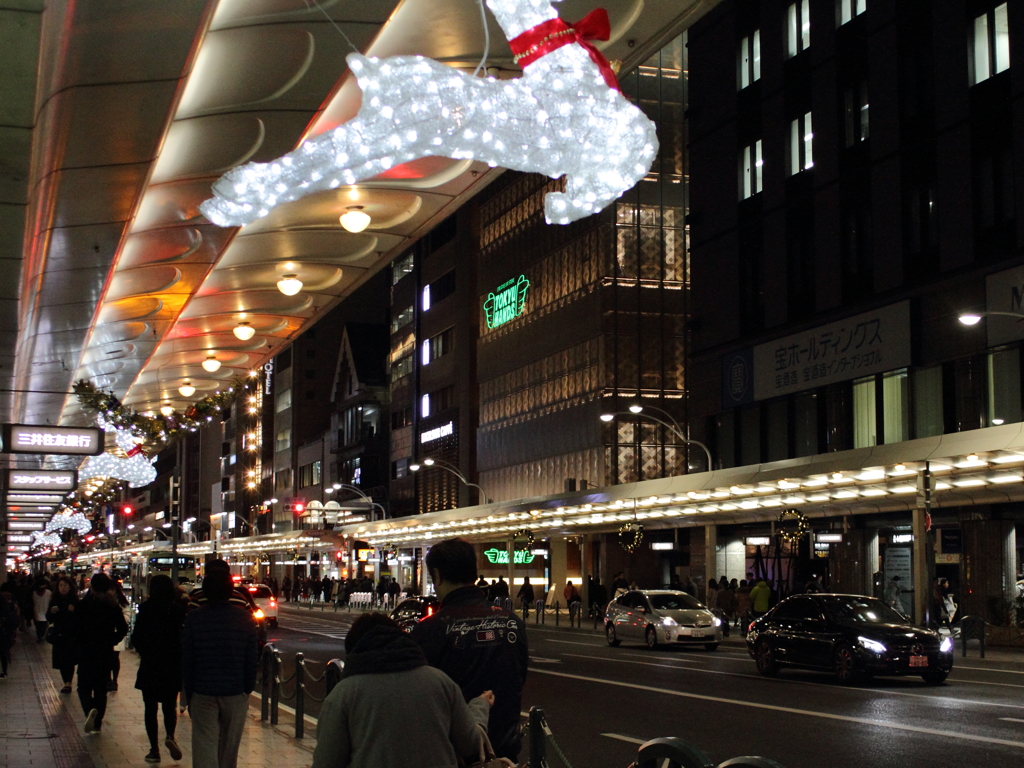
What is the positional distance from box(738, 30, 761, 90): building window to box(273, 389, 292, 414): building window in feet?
280

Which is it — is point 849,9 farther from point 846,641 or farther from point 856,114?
point 846,641

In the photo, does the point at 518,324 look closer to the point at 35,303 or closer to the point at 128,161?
the point at 35,303

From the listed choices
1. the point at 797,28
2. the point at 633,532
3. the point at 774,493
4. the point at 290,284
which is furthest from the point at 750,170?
the point at 290,284

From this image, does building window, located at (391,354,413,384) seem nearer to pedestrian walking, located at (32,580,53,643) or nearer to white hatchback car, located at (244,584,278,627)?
white hatchback car, located at (244,584,278,627)

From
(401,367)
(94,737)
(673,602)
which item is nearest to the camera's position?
(94,737)

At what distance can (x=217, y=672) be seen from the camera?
964cm

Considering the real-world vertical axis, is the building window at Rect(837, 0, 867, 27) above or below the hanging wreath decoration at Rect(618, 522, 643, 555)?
above

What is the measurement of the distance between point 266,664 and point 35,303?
17.1 ft

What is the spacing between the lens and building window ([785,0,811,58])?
4588 centimetres

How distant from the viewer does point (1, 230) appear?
9773 millimetres

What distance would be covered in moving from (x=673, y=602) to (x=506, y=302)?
131 feet

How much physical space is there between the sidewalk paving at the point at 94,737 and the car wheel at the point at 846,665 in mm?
9923

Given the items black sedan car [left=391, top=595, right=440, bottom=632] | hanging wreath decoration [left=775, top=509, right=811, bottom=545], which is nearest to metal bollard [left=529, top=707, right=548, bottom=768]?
black sedan car [left=391, top=595, right=440, bottom=632]

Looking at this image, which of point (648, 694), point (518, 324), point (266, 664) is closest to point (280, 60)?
point (266, 664)
